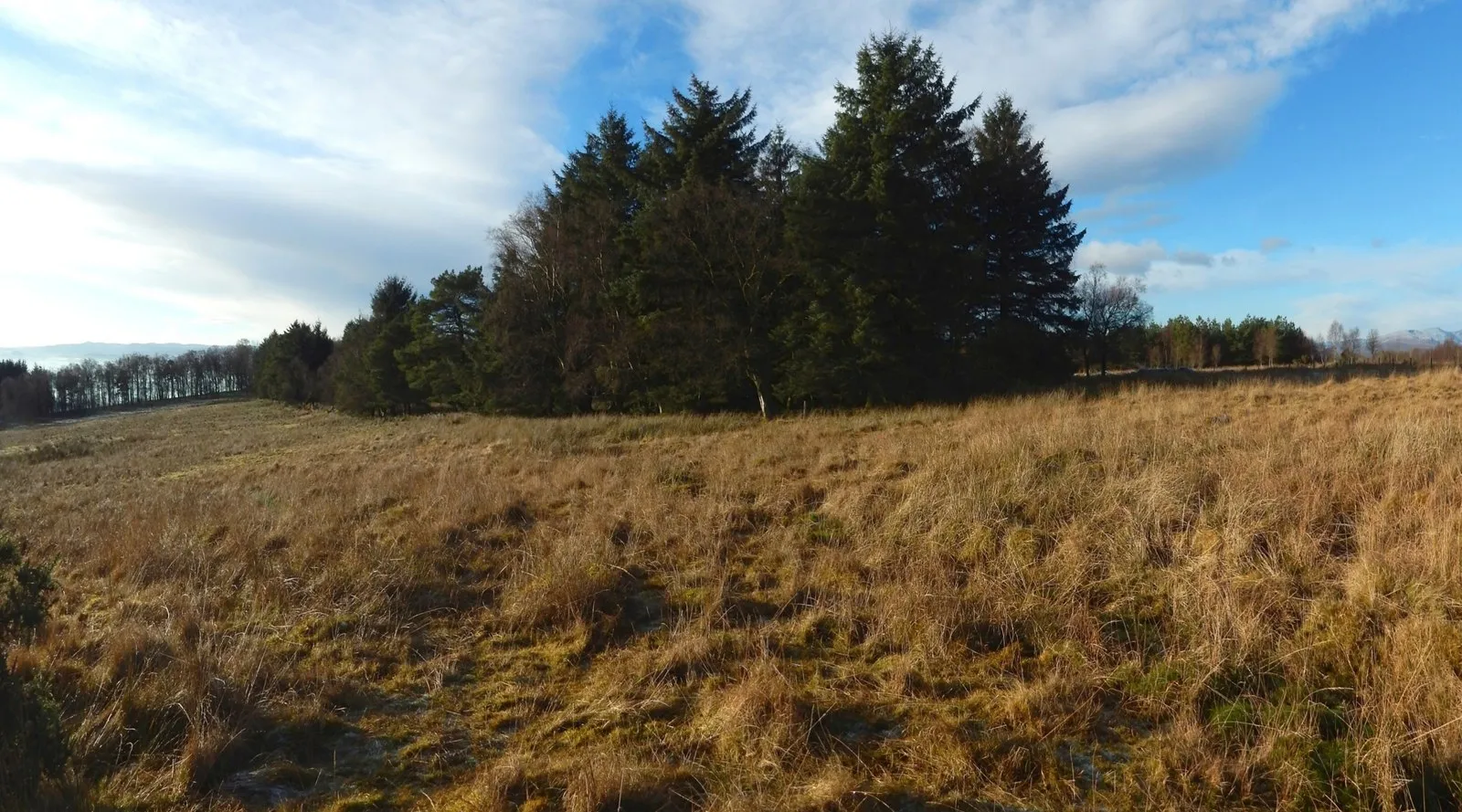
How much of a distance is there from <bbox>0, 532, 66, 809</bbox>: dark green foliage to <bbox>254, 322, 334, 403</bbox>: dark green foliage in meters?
62.9

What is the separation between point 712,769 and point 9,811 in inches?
113

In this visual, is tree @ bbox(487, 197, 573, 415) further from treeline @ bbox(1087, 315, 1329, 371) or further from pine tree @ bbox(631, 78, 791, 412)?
treeline @ bbox(1087, 315, 1329, 371)

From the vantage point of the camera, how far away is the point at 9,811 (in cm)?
281

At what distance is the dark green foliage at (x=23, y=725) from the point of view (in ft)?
9.62

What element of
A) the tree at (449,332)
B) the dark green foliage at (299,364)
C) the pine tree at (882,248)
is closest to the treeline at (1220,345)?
the pine tree at (882,248)

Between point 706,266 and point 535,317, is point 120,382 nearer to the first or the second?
point 535,317

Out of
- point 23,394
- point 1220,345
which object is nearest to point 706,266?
point 1220,345

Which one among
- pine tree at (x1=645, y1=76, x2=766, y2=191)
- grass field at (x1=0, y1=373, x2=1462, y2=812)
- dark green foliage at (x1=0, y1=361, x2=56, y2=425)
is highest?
pine tree at (x1=645, y1=76, x2=766, y2=191)

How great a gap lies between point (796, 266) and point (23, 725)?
20.4 meters

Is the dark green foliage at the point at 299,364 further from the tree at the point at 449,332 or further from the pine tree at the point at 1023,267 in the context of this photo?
the pine tree at the point at 1023,267

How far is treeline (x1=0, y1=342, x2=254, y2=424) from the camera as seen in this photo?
65.9 metres

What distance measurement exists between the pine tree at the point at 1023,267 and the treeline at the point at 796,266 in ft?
0.24

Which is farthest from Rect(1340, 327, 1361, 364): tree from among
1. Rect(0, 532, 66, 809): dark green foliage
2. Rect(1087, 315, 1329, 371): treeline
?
Rect(0, 532, 66, 809): dark green foliage

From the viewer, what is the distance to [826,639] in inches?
177
